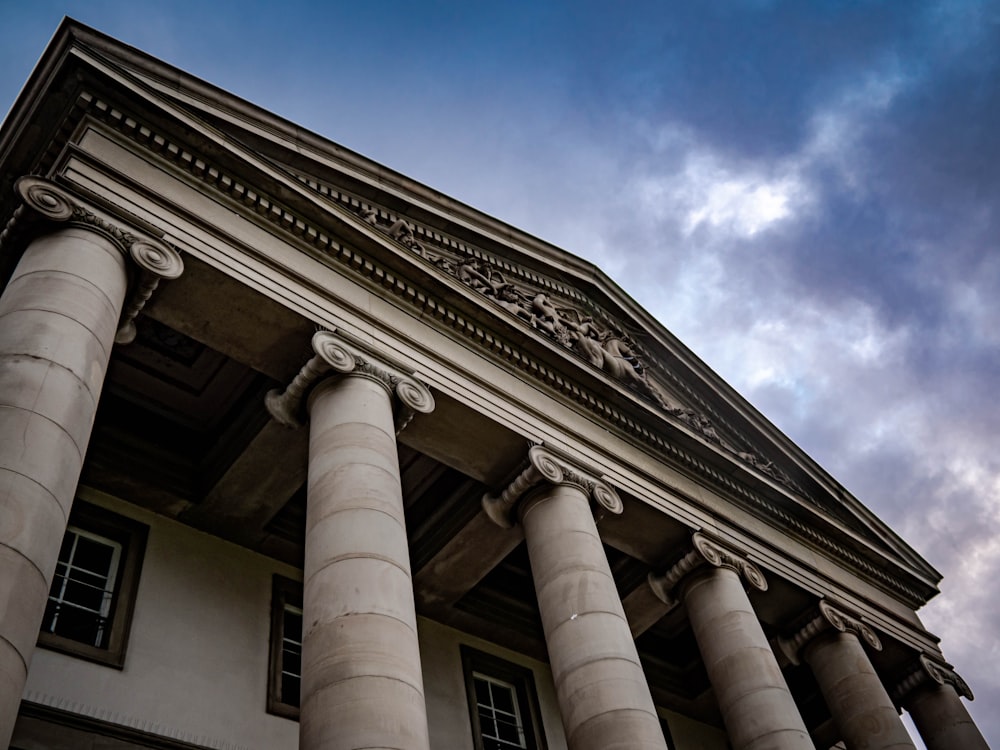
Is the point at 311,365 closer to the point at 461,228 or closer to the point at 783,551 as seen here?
the point at 461,228

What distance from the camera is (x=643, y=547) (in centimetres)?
1927

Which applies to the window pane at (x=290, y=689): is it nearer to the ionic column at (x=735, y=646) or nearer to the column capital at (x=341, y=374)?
the column capital at (x=341, y=374)

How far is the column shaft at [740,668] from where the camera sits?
53.1 ft

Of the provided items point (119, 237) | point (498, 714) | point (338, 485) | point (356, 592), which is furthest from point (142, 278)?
point (498, 714)

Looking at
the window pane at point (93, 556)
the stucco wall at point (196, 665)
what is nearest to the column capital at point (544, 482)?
the stucco wall at point (196, 665)

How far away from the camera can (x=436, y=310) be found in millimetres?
17000

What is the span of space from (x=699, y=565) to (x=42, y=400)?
13402mm

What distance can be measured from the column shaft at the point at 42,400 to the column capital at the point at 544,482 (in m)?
7.55

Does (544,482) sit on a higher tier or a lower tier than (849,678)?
higher

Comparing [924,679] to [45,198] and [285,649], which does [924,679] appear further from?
[45,198]

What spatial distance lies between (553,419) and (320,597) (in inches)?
309

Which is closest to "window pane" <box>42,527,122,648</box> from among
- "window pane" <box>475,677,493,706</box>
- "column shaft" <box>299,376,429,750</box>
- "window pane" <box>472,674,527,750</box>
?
"column shaft" <box>299,376,429,750</box>

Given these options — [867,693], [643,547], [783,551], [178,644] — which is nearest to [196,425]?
[178,644]

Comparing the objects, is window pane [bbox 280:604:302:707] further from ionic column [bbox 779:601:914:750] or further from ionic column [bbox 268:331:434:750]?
ionic column [bbox 779:601:914:750]
